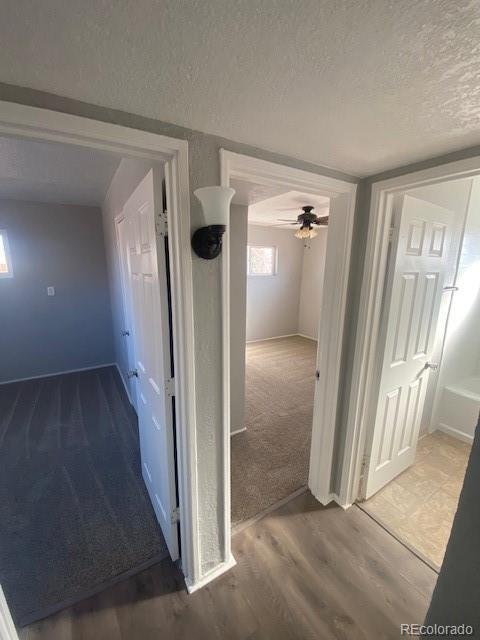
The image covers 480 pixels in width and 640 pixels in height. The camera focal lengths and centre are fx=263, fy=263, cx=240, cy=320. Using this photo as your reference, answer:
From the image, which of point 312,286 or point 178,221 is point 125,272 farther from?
point 312,286

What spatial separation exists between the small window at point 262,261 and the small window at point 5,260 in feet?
12.2

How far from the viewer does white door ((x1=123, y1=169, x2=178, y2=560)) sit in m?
1.18

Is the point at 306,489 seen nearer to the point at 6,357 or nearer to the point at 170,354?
the point at 170,354

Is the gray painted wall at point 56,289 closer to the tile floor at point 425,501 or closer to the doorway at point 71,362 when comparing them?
the doorway at point 71,362

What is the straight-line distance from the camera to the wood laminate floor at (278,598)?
3.94ft

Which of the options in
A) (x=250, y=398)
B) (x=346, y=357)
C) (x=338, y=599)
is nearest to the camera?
(x=338, y=599)

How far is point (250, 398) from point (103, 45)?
3.17m

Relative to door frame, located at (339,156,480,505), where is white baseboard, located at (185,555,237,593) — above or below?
below

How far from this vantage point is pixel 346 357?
5.65 ft

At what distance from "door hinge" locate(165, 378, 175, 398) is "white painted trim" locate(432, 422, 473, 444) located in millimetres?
2905

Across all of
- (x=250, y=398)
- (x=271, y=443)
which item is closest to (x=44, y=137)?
(x=271, y=443)

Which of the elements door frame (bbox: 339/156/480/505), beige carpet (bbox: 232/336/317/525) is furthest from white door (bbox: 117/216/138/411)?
door frame (bbox: 339/156/480/505)

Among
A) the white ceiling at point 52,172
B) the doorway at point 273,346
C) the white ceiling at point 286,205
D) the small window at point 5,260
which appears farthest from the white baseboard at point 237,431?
A: the small window at point 5,260

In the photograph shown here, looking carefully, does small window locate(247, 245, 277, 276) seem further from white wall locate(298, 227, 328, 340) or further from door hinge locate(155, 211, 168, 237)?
door hinge locate(155, 211, 168, 237)
